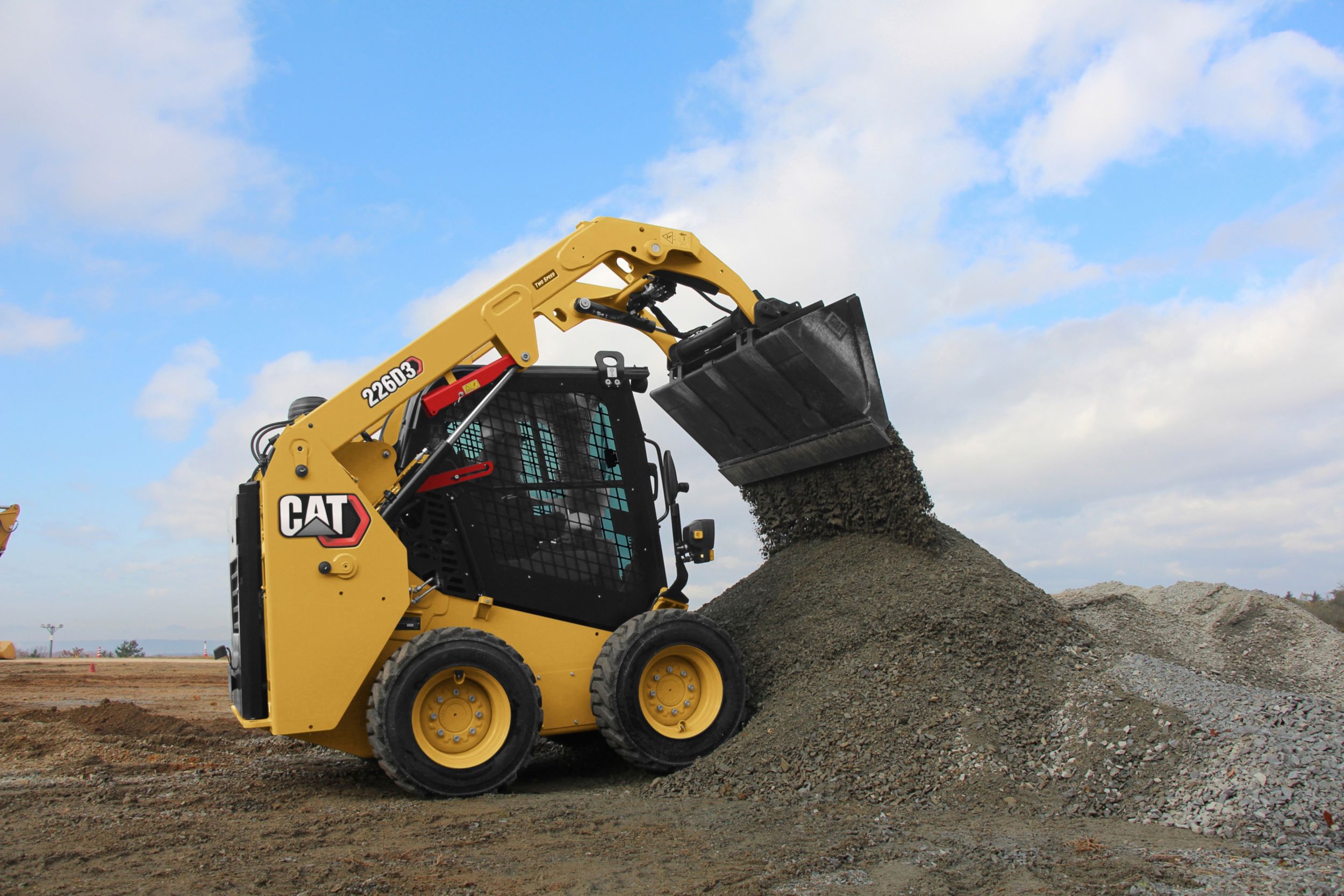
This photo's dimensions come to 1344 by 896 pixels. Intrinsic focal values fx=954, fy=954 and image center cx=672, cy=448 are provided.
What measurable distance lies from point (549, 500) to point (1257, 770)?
4.13 meters

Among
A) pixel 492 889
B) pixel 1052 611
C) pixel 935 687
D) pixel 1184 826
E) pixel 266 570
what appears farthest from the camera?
pixel 1052 611

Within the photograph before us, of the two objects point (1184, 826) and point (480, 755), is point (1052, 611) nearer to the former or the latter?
point (1184, 826)

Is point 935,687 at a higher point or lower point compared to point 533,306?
lower

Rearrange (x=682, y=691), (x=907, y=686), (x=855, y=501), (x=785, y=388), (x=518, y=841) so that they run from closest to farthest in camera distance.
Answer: (x=518, y=841) < (x=907, y=686) < (x=682, y=691) < (x=785, y=388) < (x=855, y=501)

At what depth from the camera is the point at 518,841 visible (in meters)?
4.27

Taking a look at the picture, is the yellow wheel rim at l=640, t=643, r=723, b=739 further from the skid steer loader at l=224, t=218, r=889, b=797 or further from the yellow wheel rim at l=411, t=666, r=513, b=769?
the yellow wheel rim at l=411, t=666, r=513, b=769

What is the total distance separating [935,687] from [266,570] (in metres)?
3.90

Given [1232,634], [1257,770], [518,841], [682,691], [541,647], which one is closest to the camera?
[518,841]

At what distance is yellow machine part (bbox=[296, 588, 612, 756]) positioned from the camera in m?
5.51

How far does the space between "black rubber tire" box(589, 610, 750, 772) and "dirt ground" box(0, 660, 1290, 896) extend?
25 cm

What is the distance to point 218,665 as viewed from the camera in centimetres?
1769

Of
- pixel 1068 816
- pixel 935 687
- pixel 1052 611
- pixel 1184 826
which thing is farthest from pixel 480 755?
pixel 1052 611

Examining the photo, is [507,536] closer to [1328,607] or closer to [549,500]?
[549,500]

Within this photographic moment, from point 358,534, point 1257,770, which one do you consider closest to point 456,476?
point 358,534
